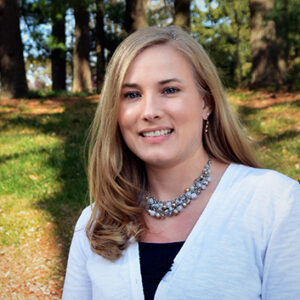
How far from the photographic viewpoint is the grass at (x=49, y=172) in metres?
3.95

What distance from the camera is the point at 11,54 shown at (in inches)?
433

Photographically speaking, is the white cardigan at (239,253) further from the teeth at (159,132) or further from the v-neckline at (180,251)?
the teeth at (159,132)

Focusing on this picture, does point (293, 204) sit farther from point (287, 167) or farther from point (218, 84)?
point (287, 167)

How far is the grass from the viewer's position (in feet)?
13.0

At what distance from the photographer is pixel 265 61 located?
10023 millimetres

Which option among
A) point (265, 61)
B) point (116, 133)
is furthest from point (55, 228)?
point (265, 61)

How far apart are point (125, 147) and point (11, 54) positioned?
955 centimetres

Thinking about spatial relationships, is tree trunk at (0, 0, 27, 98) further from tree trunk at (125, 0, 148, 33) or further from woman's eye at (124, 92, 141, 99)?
woman's eye at (124, 92, 141, 99)

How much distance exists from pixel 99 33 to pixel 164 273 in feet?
64.9

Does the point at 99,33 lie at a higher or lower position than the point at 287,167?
higher

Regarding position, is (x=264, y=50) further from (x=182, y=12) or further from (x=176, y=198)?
(x=176, y=198)

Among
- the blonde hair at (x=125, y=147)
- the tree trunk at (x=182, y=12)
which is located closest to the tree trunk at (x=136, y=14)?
the tree trunk at (x=182, y=12)

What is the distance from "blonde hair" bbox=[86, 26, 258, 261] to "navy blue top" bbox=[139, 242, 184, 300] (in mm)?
114

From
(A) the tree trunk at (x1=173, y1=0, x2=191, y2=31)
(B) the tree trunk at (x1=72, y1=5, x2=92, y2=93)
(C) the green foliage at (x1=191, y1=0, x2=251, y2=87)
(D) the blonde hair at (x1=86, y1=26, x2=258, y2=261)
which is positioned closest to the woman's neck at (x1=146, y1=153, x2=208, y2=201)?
(D) the blonde hair at (x1=86, y1=26, x2=258, y2=261)
